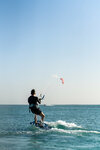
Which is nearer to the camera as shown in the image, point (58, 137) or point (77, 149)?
point (77, 149)

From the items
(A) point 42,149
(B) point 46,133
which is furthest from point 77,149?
(B) point 46,133

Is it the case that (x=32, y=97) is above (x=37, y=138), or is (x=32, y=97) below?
above

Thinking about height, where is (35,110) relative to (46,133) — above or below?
above

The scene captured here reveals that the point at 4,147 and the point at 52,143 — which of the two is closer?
the point at 4,147

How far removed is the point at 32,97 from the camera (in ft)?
59.7

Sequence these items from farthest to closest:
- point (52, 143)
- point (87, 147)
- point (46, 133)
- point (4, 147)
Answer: point (46, 133) < point (52, 143) < point (87, 147) < point (4, 147)

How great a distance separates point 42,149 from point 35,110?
4237 millimetres

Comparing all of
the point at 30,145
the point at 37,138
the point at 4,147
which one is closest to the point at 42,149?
the point at 30,145

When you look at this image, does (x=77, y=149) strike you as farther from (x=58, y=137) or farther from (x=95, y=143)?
(x=58, y=137)

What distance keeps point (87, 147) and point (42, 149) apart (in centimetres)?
324

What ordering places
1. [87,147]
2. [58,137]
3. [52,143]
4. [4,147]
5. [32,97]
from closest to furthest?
[4,147] → [87,147] → [52,143] → [32,97] → [58,137]

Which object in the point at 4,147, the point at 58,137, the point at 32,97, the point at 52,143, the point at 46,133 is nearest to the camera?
the point at 4,147

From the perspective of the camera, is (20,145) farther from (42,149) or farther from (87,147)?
(87,147)

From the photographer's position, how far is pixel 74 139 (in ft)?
61.4
